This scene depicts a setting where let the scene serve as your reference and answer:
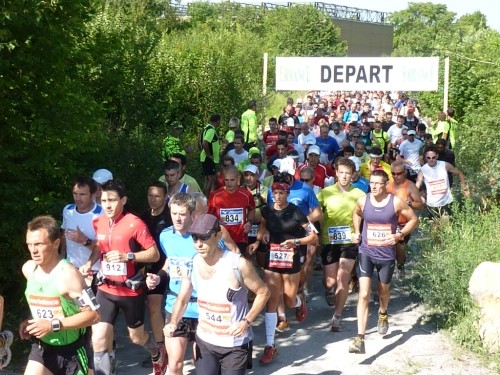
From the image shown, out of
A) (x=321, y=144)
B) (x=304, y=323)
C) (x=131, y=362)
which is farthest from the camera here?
(x=321, y=144)

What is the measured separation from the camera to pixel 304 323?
8.40 m

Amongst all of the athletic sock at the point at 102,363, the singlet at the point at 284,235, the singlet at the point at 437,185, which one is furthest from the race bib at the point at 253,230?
the singlet at the point at 437,185

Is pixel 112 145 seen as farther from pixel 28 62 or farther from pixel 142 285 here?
pixel 142 285

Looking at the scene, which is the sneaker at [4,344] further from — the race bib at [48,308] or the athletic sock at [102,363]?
the athletic sock at [102,363]

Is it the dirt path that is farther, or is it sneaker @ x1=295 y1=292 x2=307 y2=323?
sneaker @ x1=295 y1=292 x2=307 y2=323

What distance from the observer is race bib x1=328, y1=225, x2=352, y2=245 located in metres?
8.16

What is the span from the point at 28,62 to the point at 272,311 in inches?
138

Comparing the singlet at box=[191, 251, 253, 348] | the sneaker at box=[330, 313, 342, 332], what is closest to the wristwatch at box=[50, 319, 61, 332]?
the singlet at box=[191, 251, 253, 348]

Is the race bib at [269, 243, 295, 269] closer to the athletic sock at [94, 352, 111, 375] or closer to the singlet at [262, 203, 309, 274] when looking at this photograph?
the singlet at [262, 203, 309, 274]

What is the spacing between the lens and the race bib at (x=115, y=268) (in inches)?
240

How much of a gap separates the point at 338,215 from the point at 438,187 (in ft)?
10.6

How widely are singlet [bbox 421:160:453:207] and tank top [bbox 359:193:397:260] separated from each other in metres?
3.65

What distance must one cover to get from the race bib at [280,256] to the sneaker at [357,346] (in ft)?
3.26

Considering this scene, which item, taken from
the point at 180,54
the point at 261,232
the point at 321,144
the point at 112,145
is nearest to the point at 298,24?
the point at 180,54
